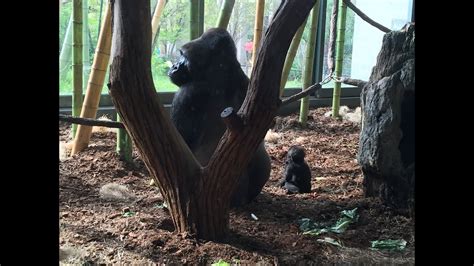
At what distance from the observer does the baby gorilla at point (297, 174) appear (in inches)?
122

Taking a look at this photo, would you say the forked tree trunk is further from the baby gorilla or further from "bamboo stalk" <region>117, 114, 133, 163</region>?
"bamboo stalk" <region>117, 114, 133, 163</region>

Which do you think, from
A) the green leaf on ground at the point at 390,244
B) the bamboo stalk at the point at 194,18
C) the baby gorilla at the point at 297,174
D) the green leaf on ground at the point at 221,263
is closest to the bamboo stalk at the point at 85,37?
the bamboo stalk at the point at 194,18

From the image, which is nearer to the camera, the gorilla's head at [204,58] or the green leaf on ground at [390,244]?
the green leaf on ground at [390,244]

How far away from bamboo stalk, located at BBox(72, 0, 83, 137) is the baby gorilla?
1.45 metres

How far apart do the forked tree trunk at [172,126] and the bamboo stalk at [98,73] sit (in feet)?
5.10

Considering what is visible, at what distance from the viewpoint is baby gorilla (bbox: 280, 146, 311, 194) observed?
3098 millimetres

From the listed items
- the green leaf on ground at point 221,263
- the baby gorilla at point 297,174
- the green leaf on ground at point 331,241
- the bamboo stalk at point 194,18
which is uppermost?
the bamboo stalk at point 194,18

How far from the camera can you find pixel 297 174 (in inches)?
123

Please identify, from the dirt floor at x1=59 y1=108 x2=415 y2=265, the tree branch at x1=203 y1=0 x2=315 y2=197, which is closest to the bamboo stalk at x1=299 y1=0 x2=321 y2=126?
the dirt floor at x1=59 y1=108 x2=415 y2=265

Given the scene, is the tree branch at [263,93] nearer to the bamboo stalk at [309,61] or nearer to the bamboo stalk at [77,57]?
the bamboo stalk at [77,57]

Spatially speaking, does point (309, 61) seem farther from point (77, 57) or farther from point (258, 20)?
point (77, 57)

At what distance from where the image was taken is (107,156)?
3.57 metres

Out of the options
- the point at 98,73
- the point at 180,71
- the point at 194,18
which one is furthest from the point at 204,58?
the point at 98,73
